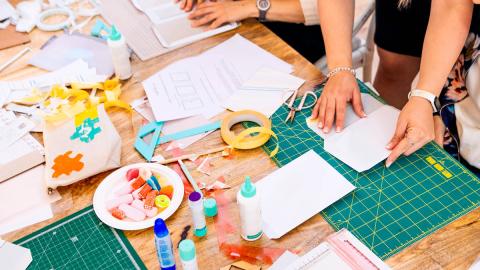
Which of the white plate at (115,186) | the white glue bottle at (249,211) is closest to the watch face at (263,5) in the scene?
the white plate at (115,186)

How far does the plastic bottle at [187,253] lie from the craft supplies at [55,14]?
113 cm

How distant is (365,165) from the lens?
4.09ft

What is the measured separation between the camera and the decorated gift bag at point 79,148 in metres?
1.24

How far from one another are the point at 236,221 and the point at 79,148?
0.44 metres

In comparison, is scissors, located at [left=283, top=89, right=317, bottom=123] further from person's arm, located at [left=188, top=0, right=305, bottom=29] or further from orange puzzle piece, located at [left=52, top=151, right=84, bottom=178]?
orange puzzle piece, located at [left=52, top=151, right=84, bottom=178]

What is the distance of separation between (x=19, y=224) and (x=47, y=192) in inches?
4.0

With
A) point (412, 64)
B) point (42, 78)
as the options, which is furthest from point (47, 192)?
point (412, 64)

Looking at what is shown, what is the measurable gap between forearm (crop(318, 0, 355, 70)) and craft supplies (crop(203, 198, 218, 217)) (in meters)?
0.64

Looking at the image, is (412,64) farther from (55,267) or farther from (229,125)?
(55,267)

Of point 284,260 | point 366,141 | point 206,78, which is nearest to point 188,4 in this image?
point 206,78

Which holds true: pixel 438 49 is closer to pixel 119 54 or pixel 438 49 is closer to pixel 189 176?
pixel 189 176

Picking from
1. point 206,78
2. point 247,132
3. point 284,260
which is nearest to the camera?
point 284,260

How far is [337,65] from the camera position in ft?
5.02

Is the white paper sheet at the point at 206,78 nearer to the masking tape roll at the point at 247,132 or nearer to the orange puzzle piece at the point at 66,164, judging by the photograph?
the masking tape roll at the point at 247,132
